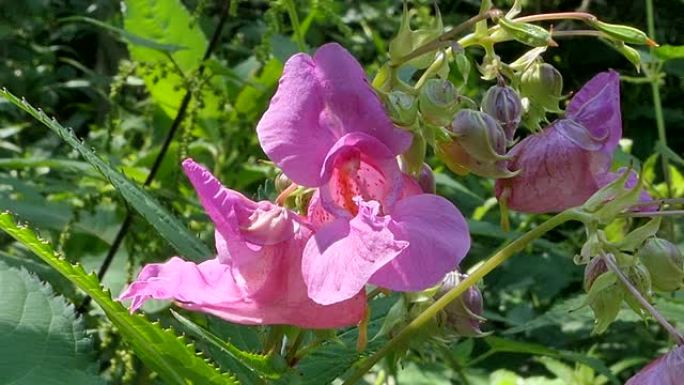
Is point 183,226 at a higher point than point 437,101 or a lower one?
lower

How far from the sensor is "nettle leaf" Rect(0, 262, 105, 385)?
932 mm

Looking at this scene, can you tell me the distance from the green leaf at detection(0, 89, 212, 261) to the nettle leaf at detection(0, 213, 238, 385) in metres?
0.15

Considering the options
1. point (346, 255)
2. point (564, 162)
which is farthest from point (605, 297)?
point (346, 255)

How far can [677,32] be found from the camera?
5273 millimetres

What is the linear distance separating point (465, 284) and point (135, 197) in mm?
313

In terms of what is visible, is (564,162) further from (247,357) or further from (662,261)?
(247,357)

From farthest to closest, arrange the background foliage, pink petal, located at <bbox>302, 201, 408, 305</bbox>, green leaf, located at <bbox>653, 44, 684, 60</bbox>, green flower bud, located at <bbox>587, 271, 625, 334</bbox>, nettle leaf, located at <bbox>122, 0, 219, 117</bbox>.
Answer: nettle leaf, located at <bbox>122, 0, 219, 117</bbox>
green leaf, located at <bbox>653, 44, 684, 60</bbox>
the background foliage
green flower bud, located at <bbox>587, 271, 625, 334</bbox>
pink petal, located at <bbox>302, 201, 408, 305</bbox>

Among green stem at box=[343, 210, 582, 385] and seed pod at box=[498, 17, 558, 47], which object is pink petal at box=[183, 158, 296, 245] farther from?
seed pod at box=[498, 17, 558, 47]

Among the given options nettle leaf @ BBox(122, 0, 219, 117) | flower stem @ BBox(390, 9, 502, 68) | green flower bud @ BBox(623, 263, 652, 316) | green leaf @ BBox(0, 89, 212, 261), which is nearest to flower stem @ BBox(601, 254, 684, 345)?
green flower bud @ BBox(623, 263, 652, 316)

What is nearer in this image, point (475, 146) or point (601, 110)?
point (475, 146)

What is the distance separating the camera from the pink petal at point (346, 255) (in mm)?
777

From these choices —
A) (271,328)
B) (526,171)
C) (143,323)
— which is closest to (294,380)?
(271,328)

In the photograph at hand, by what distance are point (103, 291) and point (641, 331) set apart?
6.89ft

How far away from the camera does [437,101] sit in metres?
0.87
